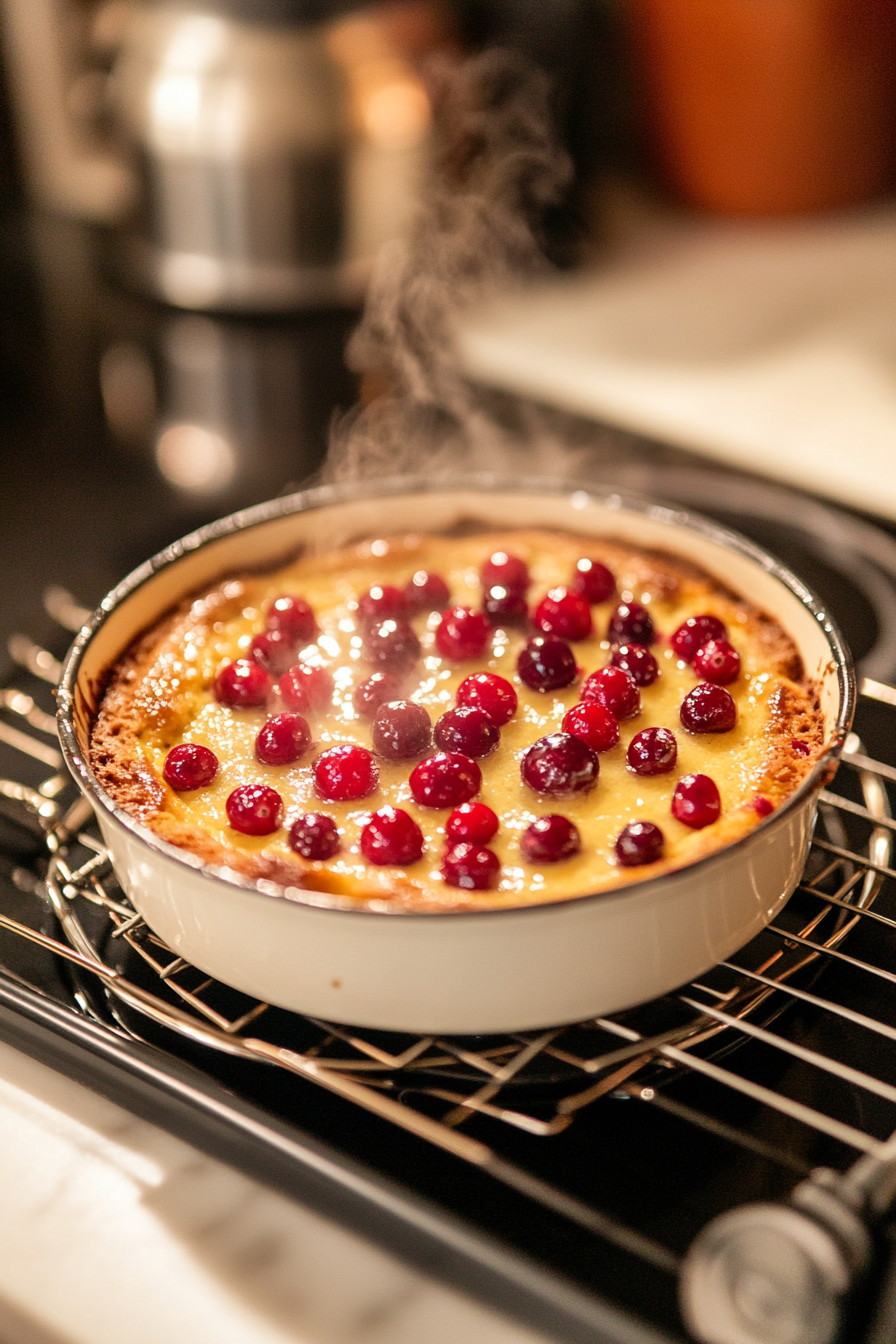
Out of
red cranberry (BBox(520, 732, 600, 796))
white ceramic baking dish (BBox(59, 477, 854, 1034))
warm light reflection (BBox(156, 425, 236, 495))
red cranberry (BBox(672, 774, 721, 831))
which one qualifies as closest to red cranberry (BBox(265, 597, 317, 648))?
white ceramic baking dish (BBox(59, 477, 854, 1034))

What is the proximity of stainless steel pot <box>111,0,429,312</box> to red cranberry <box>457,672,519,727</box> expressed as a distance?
3.75ft

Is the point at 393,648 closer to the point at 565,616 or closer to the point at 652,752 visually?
the point at 565,616

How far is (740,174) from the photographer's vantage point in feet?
7.80

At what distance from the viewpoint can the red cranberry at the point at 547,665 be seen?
3.83 feet

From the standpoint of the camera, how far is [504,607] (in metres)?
1.28

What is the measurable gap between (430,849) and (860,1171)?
15.3 inches

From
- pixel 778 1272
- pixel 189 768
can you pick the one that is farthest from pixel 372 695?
pixel 778 1272

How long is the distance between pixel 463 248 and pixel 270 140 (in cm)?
38

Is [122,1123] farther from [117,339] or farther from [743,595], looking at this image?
[117,339]

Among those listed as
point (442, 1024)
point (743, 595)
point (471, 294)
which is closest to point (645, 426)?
point (471, 294)

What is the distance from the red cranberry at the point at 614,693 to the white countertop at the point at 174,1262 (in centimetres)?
49

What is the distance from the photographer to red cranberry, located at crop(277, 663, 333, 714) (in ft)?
3.81

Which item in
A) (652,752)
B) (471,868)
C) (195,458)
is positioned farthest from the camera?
(195,458)

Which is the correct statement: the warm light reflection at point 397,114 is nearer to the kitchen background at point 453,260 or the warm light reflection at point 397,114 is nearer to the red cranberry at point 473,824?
the kitchen background at point 453,260
